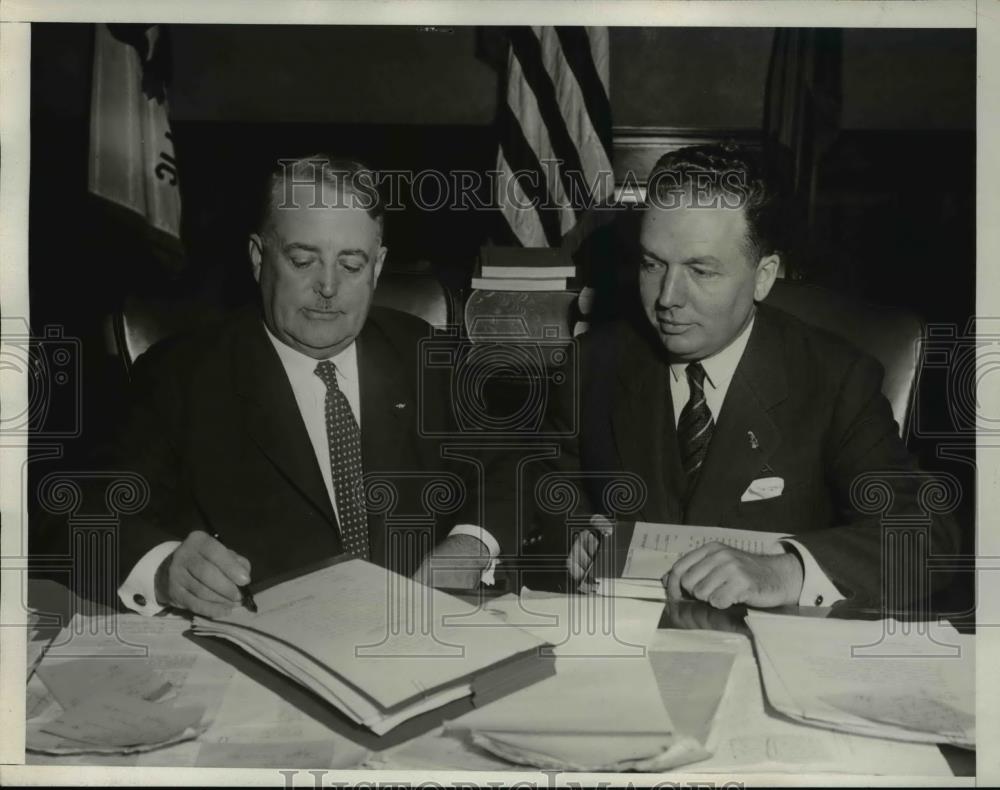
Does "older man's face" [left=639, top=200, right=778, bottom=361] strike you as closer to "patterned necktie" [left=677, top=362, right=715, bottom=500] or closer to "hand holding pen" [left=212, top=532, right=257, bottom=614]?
"patterned necktie" [left=677, top=362, right=715, bottom=500]

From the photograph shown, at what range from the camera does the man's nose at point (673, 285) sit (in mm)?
2184

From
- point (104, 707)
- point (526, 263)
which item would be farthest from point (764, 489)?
point (104, 707)

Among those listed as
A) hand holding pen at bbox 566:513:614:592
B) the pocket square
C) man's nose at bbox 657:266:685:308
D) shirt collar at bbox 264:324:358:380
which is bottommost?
hand holding pen at bbox 566:513:614:592

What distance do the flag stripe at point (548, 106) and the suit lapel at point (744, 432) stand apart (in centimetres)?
51

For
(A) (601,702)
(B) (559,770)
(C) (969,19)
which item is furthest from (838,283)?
(B) (559,770)

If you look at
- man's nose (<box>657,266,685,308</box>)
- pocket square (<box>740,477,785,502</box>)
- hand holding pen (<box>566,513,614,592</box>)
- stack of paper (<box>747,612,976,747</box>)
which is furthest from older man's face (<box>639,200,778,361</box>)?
stack of paper (<box>747,612,976,747</box>)

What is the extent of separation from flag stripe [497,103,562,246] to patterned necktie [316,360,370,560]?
551mm

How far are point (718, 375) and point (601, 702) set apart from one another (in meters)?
0.78

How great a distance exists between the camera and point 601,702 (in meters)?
1.83

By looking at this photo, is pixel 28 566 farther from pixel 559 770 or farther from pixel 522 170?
pixel 522 170

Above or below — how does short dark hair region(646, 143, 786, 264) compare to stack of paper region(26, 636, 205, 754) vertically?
above

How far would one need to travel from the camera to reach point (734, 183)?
7.21 feet

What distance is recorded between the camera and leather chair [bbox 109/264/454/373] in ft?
7.29

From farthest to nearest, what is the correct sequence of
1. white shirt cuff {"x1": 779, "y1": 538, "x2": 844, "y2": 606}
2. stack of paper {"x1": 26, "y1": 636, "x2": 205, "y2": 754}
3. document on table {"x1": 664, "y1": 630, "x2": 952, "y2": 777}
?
white shirt cuff {"x1": 779, "y1": 538, "x2": 844, "y2": 606}, stack of paper {"x1": 26, "y1": 636, "x2": 205, "y2": 754}, document on table {"x1": 664, "y1": 630, "x2": 952, "y2": 777}
